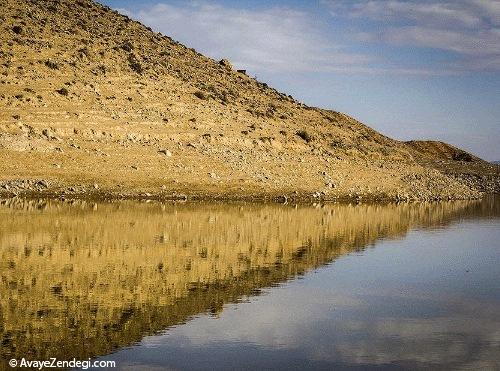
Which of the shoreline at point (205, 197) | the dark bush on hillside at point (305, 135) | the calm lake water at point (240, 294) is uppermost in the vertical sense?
the dark bush on hillside at point (305, 135)

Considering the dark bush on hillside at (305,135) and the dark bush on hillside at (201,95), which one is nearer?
the dark bush on hillside at (305,135)

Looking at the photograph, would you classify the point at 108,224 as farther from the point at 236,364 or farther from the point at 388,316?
the point at 236,364

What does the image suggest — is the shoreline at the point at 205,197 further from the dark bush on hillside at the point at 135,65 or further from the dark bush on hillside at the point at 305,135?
the dark bush on hillside at the point at 135,65

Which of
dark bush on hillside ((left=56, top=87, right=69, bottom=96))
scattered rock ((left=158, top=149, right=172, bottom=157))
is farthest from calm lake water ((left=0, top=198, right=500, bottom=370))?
dark bush on hillside ((left=56, top=87, right=69, bottom=96))

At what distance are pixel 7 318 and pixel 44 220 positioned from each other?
15.4 meters

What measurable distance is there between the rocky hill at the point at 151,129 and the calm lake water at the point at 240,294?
14.2m

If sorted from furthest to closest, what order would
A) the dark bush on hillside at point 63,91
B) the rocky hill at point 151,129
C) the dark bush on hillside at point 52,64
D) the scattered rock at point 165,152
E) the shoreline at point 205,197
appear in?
1. the dark bush on hillside at point 52,64
2. the dark bush on hillside at point 63,91
3. the scattered rock at point 165,152
4. the rocky hill at point 151,129
5. the shoreline at point 205,197

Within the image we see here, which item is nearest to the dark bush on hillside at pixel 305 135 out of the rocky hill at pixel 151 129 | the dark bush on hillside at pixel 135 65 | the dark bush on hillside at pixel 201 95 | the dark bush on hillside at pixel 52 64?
the rocky hill at pixel 151 129

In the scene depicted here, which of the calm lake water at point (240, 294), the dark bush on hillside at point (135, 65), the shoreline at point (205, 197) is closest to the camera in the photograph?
the calm lake water at point (240, 294)

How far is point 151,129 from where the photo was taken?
174ft

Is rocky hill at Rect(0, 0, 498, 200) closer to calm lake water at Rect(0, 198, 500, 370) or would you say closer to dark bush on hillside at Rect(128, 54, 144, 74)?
dark bush on hillside at Rect(128, 54, 144, 74)

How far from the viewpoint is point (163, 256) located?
2089 cm

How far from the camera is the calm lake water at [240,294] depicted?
37.2 feet

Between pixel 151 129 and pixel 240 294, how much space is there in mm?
38619
